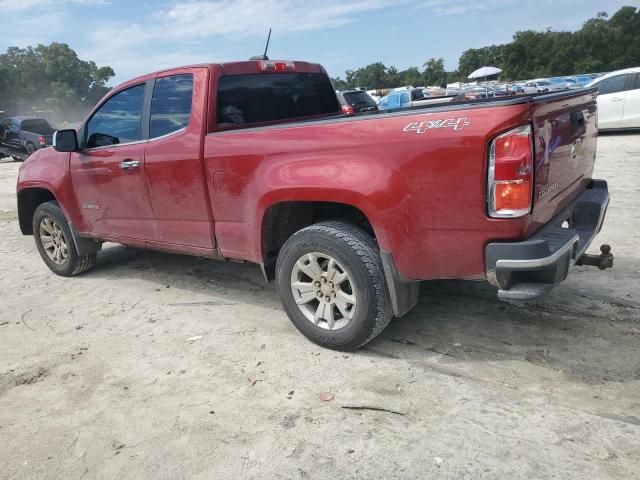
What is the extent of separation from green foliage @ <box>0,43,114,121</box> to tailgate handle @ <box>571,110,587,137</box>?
8505 centimetres

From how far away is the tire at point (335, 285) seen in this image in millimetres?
3184

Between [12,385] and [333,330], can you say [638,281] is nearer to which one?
[333,330]

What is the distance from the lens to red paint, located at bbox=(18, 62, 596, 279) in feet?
8.89

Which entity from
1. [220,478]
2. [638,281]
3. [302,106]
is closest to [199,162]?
[302,106]

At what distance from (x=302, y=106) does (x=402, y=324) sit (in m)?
2.07

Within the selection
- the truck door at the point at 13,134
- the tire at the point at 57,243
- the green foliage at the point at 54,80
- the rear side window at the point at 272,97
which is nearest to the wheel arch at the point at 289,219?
the rear side window at the point at 272,97

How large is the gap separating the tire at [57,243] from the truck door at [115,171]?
0.41 meters

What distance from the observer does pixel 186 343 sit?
381 centimetres

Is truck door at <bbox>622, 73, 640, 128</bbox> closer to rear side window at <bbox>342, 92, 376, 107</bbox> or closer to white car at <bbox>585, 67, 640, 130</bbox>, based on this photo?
white car at <bbox>585, 67, 640, 130</bbox>

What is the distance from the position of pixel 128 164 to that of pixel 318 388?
2522 mm

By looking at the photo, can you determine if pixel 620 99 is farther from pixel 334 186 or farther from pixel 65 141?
pixel 65 141

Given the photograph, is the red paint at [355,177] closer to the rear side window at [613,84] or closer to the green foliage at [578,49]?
the rear side window at [613,84]

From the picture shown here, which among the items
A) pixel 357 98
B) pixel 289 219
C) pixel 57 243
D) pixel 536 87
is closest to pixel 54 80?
pixel 536 87

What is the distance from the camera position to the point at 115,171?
458cm
